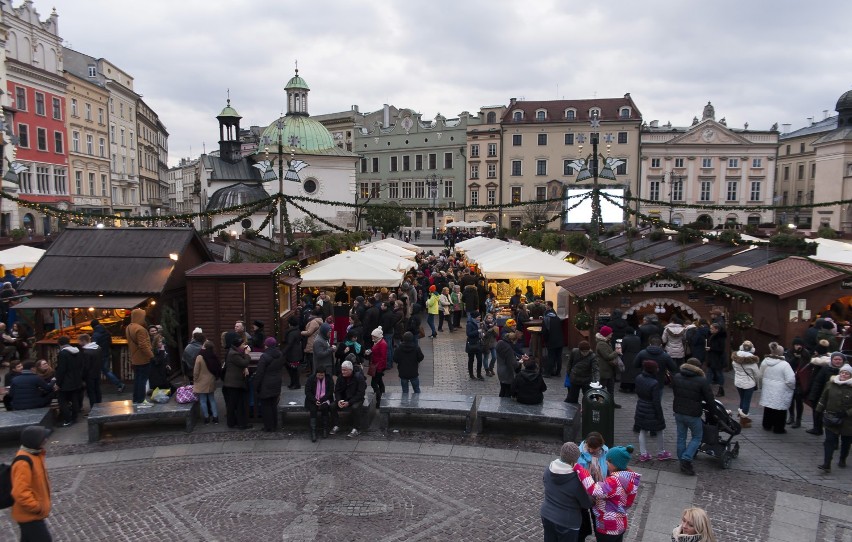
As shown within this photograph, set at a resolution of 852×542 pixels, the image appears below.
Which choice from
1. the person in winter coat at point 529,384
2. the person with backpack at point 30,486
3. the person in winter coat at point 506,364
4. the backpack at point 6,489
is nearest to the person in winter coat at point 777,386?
the person in winter coat at point 529,384

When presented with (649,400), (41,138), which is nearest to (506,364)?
(649,400)

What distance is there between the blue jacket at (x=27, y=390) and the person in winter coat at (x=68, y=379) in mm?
259

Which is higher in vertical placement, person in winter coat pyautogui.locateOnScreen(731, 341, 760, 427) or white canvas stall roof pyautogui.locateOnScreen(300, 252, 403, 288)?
white canvas stall roof pyautogui.locateOnScreen(300, 252, 403, 288)

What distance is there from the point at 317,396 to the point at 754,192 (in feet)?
222

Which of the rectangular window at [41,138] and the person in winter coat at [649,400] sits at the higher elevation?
the rectangular window at [41,138]

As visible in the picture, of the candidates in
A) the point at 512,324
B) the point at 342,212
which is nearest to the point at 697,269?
the point at 512,324

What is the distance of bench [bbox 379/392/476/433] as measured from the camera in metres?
10.1

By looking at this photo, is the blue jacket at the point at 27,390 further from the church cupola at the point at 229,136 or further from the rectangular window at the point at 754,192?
the rectangular window at the point at 754,192

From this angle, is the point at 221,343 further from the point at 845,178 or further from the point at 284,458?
the point at 845,178

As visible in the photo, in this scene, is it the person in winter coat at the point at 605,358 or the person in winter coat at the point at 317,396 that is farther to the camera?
the person in winter coat at the point at 605,358

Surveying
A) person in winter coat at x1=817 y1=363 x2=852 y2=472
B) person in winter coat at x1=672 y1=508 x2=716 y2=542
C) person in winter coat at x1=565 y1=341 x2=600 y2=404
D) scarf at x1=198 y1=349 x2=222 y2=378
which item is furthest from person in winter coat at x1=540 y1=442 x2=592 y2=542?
scarf at x1=198 y1=349 x2=222 y2=378

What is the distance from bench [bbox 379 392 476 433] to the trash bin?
1.97m

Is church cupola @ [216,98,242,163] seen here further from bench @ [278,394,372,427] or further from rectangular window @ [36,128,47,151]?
bench @ [278,394,372,427]

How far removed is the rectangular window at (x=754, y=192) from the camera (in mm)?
65750
